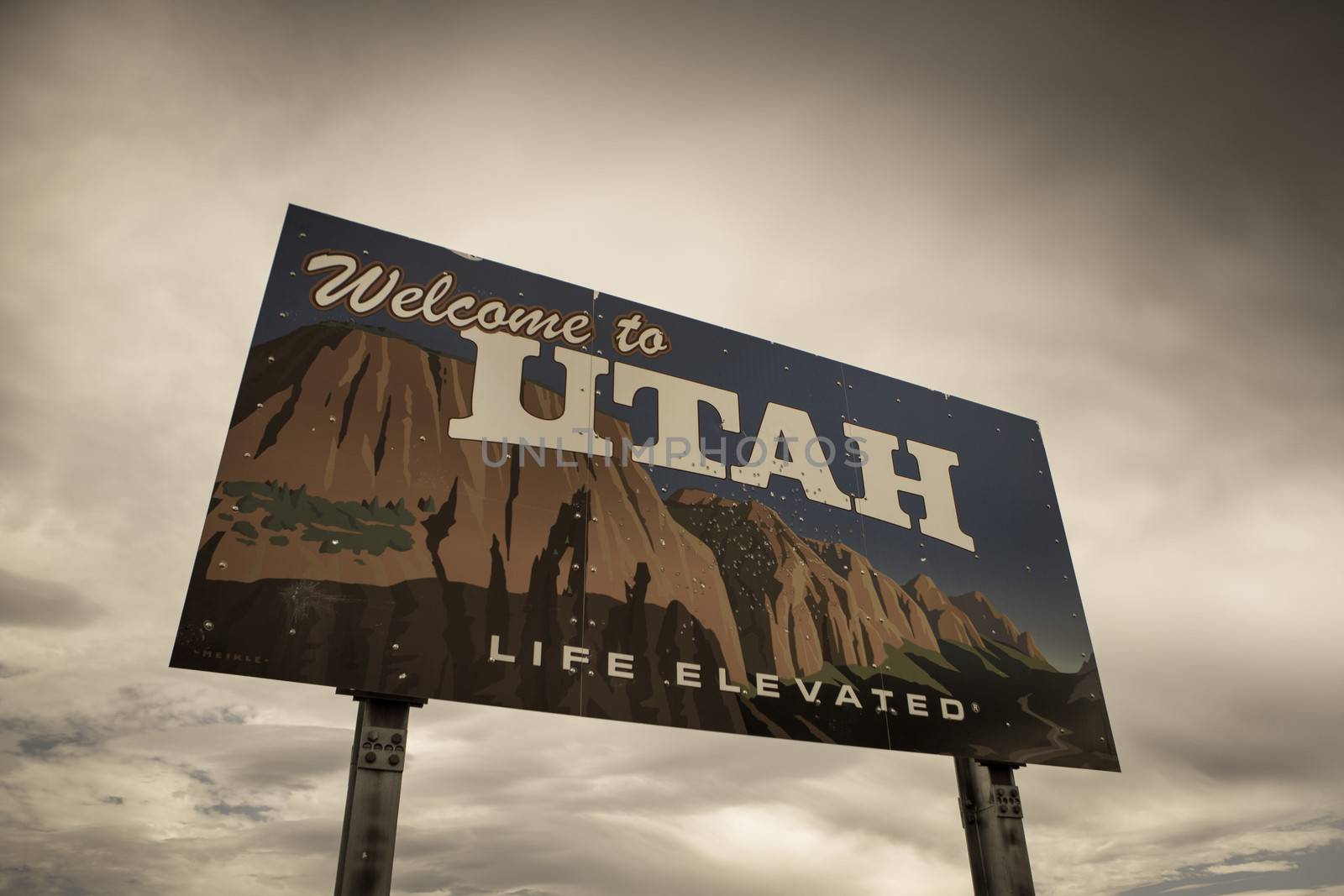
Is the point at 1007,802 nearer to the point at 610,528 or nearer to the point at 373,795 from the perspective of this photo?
the point at 610,528

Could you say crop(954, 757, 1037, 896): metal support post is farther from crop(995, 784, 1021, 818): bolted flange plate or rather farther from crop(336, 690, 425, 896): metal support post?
crop(336, 690, 425, 896): metal support post

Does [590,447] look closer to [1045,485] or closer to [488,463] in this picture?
[488,463]

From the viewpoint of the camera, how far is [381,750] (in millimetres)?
5539

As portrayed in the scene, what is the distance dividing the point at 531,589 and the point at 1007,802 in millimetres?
3892

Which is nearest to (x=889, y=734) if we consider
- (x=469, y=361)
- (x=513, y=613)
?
(x=513, y=613)

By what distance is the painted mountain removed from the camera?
567 cm

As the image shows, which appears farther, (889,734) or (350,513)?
(889,734)

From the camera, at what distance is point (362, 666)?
221 inches

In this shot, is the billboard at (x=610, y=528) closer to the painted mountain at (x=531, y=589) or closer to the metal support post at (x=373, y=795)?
the painted mountain at (x=531, y=589)

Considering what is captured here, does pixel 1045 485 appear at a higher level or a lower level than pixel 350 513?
higher

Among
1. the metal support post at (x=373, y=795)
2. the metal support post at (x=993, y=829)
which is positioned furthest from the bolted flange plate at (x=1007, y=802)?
the metal support post at (x=373, y=795)

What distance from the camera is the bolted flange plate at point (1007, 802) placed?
24.6 ft

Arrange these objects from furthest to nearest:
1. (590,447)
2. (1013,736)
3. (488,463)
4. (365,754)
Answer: (1013,736) → (590,447) → (488,463) → (365,754)

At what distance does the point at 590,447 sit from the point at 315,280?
2070mm
